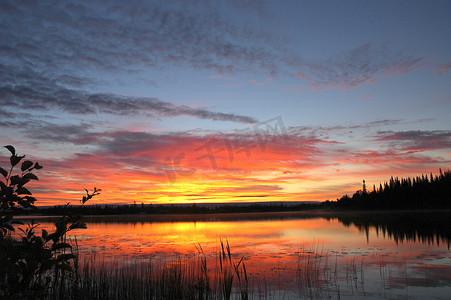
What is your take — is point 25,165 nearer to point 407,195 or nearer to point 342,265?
point 342,265

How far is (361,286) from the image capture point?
901cm

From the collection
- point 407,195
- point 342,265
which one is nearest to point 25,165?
point 342,265

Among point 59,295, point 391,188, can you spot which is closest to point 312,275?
point 59,295

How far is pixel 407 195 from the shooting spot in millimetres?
63719

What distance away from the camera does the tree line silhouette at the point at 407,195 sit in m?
59.5

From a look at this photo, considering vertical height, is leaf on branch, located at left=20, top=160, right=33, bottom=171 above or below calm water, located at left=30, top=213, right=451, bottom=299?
above

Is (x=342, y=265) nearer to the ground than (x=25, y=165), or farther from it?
nearer to the ground

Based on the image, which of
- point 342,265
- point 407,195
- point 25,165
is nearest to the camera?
point 25,165

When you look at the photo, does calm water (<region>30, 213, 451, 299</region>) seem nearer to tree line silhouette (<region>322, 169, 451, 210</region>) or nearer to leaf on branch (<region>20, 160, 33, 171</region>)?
leaf on branch (<region>20, 160, 33, 171</region>)

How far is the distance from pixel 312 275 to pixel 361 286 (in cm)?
161

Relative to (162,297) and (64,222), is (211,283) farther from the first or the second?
(64,222)

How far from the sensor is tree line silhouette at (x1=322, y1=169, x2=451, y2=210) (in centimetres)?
5953

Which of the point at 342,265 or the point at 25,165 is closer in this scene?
the point at 25,165

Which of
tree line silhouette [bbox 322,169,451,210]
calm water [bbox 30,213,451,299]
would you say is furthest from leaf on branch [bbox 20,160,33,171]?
tree line silhouette [bbox 322,169,451,210]
